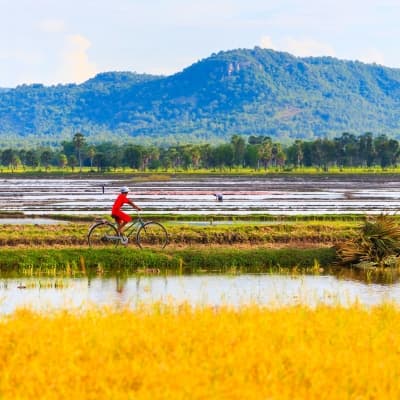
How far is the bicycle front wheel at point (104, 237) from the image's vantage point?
26.3m

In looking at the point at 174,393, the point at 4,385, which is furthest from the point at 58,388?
the point at 174,393

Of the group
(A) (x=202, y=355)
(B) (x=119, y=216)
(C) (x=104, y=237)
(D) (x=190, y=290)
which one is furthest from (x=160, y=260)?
(A) (x=202, y=355)

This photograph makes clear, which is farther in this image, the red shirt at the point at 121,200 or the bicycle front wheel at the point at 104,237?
the bicycle front wheel at the point at 104,237

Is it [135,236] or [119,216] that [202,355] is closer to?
[119,216]

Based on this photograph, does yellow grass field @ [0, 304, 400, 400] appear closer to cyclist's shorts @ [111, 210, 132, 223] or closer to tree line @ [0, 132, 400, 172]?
cyclist's shorts @ [111, 210, 132, 223]

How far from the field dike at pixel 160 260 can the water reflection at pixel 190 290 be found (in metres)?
1.50

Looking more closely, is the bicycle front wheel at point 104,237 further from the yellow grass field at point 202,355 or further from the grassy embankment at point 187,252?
the yellow grass field at point 202,355

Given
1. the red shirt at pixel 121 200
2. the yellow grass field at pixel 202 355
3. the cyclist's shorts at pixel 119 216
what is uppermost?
the red shirt at pixel 121 200

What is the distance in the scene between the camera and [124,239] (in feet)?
86.1

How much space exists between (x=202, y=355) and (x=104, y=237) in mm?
15099

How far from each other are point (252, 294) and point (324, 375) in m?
9.33

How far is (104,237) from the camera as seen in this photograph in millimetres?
26297

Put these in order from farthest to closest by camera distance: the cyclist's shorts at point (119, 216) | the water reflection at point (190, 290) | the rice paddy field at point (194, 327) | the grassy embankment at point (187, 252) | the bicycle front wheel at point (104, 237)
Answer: the bicycle front wheel at point (104, 237)
the cyclist's shorts at point (119, 216)
the grassy embankment at point (187, 252)
the water reflection at point (190, 290)
the rice paddy field at point (194, 327)

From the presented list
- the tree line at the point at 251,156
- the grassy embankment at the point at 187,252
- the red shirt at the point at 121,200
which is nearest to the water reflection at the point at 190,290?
the grassy embankment at the point at 187,252
